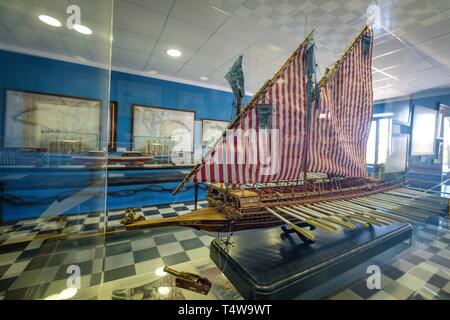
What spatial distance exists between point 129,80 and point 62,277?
231 centimetres

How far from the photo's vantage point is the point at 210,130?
2781mm

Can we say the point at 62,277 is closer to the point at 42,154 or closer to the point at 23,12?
the point at 42,154

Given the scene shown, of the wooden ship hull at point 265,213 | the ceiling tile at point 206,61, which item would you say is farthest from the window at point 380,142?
the ceiling tile at point 206,61

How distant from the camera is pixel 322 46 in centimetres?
200

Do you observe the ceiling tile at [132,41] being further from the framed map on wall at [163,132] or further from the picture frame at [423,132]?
the picture frame at [423,132]

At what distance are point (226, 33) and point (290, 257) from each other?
219cm

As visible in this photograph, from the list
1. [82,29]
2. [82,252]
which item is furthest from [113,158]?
[82,29]

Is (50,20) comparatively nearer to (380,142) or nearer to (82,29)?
(82,29)

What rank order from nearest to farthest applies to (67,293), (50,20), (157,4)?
(67,293) → (157,4) → (50,20)

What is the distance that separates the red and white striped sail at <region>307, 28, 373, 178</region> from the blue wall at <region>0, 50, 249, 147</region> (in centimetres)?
149

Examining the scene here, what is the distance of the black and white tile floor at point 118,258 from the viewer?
47.4 inches

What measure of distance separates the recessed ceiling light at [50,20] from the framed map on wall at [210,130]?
1831mm
